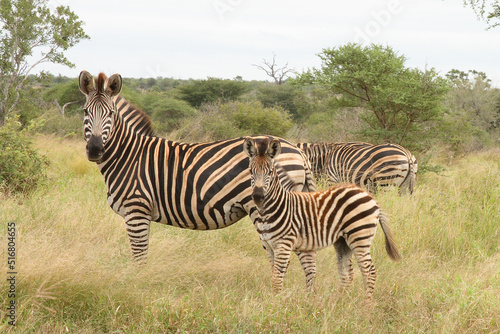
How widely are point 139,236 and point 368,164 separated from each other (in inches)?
209

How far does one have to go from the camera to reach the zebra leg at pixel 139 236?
5.24 m

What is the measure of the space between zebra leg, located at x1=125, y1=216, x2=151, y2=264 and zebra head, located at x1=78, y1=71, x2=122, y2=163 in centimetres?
76

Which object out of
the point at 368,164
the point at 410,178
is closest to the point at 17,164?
the point at 368,164

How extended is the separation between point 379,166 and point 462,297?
4779 millimetres

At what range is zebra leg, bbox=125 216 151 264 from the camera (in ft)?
17.2

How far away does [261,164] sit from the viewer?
14.9ft

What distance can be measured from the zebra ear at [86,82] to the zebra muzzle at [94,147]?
542 millimetres

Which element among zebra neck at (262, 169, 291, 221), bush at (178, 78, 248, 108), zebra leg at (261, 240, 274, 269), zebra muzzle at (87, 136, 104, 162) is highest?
bush at (178, 78, 248, 108)

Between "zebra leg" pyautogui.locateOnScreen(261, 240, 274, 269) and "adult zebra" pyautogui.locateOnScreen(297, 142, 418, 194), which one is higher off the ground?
"adult zebra" pyautogui.locateOnScreen(297, 142, 418, 194)

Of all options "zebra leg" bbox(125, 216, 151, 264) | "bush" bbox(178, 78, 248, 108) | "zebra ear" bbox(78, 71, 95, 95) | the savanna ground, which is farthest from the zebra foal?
"bush" bbox(178, 78, 248, 108)

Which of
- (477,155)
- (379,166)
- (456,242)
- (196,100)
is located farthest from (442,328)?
(196,100)

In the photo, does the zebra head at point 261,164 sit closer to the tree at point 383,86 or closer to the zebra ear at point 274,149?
the zebra ear at point 274,149

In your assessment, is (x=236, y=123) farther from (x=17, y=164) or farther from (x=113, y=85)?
(x=113, y=85)

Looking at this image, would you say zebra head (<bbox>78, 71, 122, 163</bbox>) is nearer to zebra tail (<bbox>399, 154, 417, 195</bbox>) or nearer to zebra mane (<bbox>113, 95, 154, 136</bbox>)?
zebra mane (<bbox>113, 95, 154, 136</bbox>)
